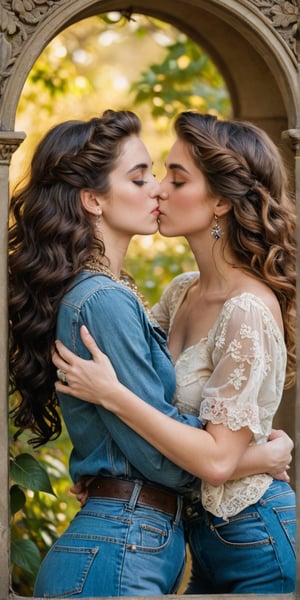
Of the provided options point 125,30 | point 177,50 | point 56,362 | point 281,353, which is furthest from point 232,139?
point 125,30

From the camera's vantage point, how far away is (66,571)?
3.15 meters

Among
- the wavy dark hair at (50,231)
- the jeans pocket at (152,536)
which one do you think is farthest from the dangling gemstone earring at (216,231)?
the jeans pocket at (152,536)

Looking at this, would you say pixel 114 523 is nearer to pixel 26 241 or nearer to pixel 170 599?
pixel 170 599

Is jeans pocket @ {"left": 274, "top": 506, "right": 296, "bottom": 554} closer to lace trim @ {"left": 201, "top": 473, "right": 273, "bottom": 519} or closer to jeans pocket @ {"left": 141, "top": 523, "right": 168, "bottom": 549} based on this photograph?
lace trim @ {"left": 201, "top": 473, "right": 273, "bottom": 519}

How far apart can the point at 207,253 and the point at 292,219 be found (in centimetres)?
30

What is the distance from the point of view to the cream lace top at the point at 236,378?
10.4 ft

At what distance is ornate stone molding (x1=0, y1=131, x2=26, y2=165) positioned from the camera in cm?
309

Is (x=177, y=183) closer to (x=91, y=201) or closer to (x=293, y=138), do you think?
(x=91, y=201)

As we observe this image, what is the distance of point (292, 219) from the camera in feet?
11.7

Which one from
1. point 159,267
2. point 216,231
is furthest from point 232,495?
point 159,267

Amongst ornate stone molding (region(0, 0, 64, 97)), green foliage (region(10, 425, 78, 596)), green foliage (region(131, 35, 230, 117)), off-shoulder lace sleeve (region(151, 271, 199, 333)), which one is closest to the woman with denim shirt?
green foliage (region(10, 425, 78, 596))

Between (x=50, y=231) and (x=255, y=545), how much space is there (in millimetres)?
1174

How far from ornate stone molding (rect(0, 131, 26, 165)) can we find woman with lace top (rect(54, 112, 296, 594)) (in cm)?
57

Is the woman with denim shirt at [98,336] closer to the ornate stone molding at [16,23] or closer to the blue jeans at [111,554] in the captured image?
the blue jeans at [111,554]
